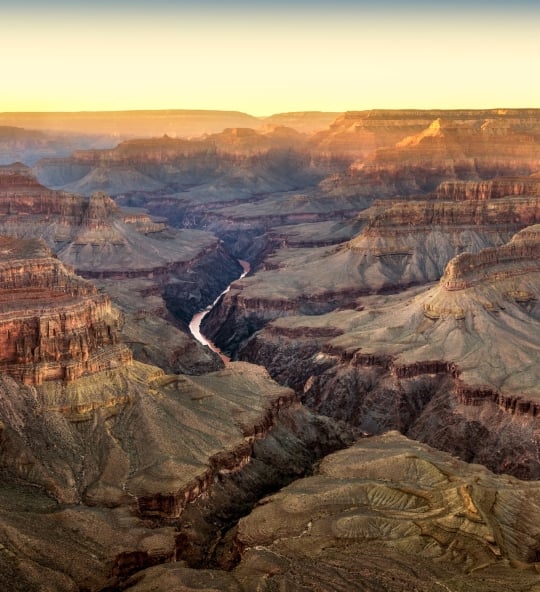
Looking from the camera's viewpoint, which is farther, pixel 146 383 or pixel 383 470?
pixel 146 383

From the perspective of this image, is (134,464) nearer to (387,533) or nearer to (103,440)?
(103,440)

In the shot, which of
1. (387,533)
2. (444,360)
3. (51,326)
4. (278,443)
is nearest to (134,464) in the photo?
(51,326)

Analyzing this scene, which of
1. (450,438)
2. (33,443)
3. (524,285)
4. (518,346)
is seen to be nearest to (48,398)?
(33,443)

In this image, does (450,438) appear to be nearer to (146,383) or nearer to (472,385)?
(472,385)

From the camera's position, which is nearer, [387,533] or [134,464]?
[387,533]

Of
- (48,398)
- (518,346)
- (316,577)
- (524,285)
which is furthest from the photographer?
(524,285)

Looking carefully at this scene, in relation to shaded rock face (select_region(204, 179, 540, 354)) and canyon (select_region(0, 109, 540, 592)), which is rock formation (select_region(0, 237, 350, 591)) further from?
shaded rock face (select_region(204, 179, 540, 354))
